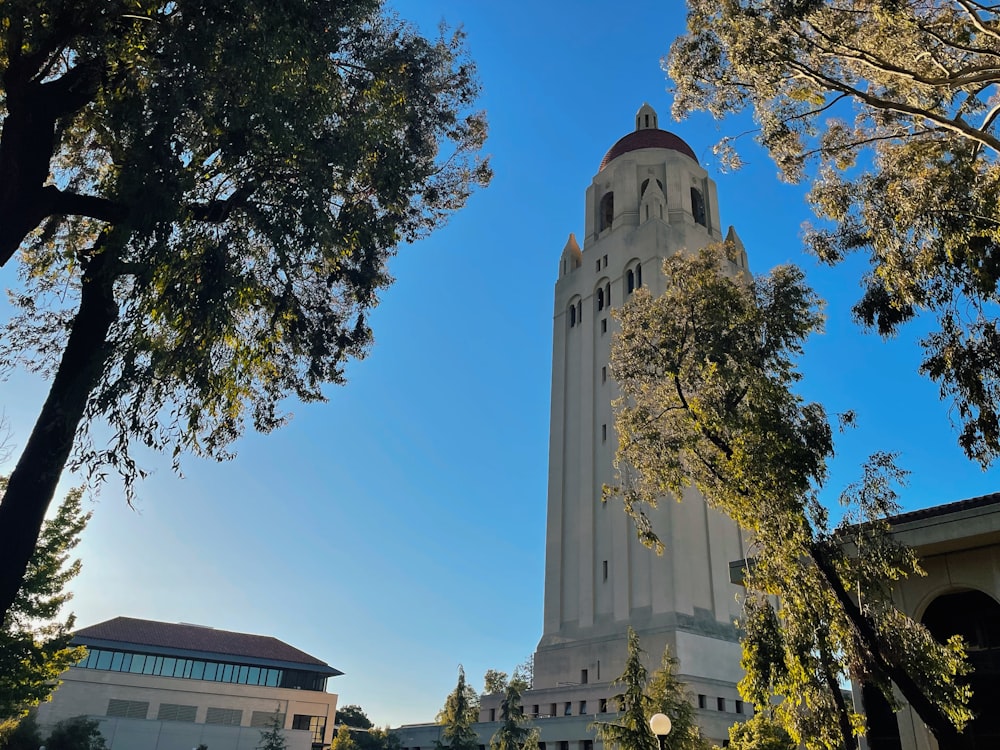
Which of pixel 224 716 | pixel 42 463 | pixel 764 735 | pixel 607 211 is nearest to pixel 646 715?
pixel 764 735

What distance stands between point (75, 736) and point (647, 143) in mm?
56444

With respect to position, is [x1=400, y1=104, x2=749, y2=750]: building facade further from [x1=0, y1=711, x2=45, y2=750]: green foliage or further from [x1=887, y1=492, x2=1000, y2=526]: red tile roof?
[x1=0, y1=711, x2=45, y2=750]: green foliage

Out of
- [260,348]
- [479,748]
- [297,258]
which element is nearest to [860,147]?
[297,258]

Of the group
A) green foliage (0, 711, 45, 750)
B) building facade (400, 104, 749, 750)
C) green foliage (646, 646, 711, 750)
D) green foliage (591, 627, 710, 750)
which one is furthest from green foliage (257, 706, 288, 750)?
green foliage (646, 646, 711, 750)

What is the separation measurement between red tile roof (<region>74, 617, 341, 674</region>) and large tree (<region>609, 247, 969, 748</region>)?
50.9 meters

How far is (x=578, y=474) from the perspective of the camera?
43125mm

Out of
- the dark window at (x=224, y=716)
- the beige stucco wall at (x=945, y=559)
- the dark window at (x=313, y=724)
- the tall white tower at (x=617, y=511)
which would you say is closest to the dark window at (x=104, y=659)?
the dark window at (x=224, y=716)

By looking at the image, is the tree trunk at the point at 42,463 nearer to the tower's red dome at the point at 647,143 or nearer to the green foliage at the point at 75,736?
the green foliage at the point at 75,736

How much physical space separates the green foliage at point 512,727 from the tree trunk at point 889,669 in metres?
24.0

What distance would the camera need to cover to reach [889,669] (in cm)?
1017

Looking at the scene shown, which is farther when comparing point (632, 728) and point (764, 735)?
point (632, 728)

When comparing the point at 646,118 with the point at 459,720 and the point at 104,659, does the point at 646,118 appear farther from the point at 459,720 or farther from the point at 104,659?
the point at 104,659

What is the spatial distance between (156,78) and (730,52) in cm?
1015

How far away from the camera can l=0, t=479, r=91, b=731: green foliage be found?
829 inches
